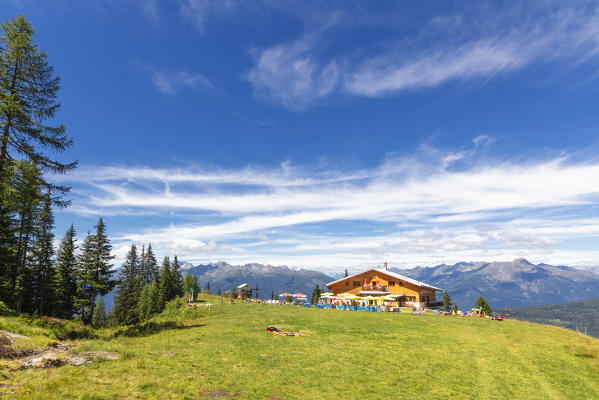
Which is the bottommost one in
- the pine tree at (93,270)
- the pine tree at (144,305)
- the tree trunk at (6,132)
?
the pine tree at (144,305)

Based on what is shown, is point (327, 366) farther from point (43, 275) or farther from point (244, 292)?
point (244, 292)

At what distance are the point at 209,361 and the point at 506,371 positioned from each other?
21.3 meters

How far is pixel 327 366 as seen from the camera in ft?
61.6

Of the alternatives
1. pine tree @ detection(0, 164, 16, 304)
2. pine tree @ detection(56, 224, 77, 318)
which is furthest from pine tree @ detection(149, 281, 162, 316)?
pine tree @ detection(0, 164, 16, 304)

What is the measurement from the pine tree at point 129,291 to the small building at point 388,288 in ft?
159

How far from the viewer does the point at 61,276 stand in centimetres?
4728

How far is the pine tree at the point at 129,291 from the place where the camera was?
2616 inches

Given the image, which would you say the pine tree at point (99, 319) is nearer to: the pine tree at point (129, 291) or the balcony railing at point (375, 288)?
the pine tree at point (129, 291)

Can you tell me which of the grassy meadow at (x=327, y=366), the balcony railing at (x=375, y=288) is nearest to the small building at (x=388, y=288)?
the balcony railing at (x=375, y=288)

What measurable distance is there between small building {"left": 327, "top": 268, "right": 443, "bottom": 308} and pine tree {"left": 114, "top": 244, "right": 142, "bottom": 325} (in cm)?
4857

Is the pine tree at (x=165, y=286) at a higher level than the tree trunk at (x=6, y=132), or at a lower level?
lower

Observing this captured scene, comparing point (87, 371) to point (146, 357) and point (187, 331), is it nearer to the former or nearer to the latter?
point (146, 357)

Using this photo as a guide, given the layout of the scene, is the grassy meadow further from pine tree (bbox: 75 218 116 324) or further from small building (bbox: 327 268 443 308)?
small building (bbox: 327 268 443 308)

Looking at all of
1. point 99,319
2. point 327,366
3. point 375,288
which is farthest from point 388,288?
point 99,319
